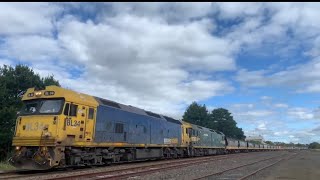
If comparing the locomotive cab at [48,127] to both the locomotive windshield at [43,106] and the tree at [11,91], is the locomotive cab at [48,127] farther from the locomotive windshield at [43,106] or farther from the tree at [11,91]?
the tree at [11,91]

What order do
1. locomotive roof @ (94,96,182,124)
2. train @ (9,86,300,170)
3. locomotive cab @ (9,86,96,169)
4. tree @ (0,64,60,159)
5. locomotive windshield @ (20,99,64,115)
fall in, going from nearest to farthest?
1. locomotive cab @ (9,86,96,169)
2. train @ (9,86,300,170)
3. locomotive windshield @ (20,99,64,115)
4. locomotive roof @ (94,96,182,124)
5. tree @ (0,64,60,159)

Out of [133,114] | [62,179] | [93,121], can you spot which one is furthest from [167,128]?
[62,179]

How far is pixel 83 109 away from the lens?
64.5 ft

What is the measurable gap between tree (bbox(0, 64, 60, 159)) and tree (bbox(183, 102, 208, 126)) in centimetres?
5928

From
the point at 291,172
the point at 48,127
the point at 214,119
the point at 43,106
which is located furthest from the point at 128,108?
the point at 214,119

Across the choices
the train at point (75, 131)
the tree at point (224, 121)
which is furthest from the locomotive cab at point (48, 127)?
the tree at point (224, 121)

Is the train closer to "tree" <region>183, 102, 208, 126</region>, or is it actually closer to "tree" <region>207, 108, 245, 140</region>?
"tree" <region>183, 102, 208, 126</region>

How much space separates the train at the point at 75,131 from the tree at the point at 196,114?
78171mm

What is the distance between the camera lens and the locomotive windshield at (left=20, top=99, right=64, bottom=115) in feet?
59.9

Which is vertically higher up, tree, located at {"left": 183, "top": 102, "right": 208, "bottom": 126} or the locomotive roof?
tree, located at {"left": 183, "top": 102, "right": 208, "bottom": 126}

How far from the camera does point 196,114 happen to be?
350 ft

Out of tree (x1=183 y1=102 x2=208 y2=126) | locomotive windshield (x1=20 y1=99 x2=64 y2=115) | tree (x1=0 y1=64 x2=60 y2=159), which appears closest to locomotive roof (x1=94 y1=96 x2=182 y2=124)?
locomotive windshield (x1=20 y1=99 x2=64 y2=115)

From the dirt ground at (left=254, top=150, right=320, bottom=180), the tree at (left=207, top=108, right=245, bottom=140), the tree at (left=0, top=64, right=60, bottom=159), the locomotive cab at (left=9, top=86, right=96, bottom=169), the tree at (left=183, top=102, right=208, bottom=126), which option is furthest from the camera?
the tree at (left=207, top=108, right=245, bottom=140)

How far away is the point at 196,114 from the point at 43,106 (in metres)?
89.9
